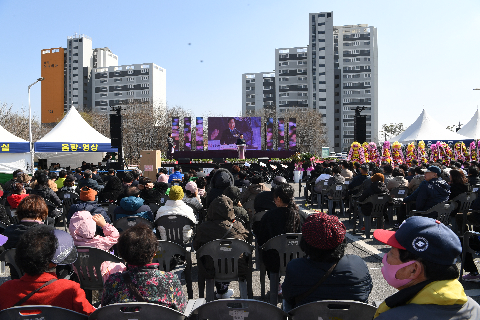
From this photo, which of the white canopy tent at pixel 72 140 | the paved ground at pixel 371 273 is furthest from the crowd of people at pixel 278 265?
the white canopy tent at pixel 72 140

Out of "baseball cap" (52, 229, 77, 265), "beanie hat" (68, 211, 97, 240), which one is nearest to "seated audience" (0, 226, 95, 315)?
"baseball cap" (52, 229, 77, 265)

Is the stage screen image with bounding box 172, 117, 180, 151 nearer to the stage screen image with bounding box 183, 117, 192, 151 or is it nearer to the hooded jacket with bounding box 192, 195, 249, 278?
the stage screen image with bounding box 183, 117, 192, 151

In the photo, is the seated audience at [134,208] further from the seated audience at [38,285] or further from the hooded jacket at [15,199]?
the seated audience at [38,285]

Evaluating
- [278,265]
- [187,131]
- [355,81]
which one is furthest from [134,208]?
[355,81]

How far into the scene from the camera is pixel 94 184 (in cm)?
933

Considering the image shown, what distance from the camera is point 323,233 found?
8.30ft

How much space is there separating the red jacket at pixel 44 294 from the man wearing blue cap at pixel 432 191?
20.0 feet

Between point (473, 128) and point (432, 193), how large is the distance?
107 feet

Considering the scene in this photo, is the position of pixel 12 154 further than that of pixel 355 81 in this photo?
Answer: No

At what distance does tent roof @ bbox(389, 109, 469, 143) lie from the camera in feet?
94.3

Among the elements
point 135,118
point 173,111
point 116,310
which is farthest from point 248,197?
point 173,111

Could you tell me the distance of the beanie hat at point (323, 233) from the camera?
2.52 m

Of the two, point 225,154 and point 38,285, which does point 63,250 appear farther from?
point 225,154

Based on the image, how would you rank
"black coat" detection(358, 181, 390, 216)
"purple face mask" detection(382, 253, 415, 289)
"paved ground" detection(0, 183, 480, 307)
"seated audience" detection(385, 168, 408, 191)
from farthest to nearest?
"seated audience" detection(385, 168, 408, 191) → "black coat" detection(358, 181, 390, 216) → "paved ground" detection(0, 183, 480, 307) → "purple face mask" detection(382, 253, 415, 289)
